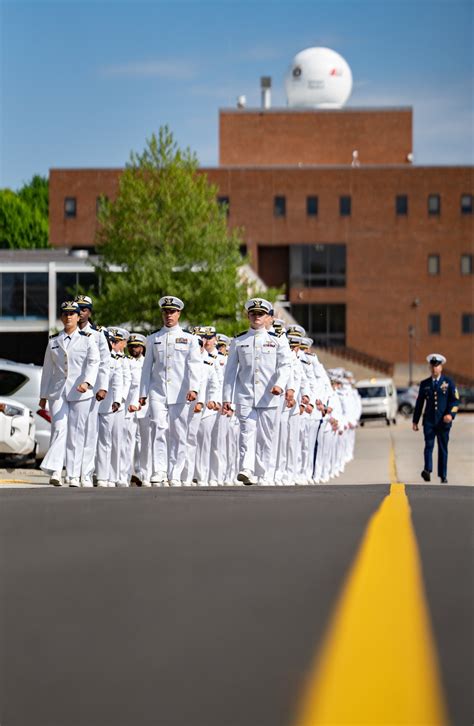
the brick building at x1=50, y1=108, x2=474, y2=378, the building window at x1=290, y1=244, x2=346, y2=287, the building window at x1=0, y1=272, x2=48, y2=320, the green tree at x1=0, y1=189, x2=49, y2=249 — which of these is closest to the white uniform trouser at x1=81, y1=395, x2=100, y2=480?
the building window at x1=0, y1=272, x2=48, y2=320

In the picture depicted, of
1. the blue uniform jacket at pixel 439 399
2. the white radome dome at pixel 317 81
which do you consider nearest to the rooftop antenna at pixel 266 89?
the white radome dome at pixel 317 81

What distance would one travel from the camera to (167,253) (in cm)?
5266

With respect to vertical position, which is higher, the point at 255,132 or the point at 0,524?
the point at 255,132

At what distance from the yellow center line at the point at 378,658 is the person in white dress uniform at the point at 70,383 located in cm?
939

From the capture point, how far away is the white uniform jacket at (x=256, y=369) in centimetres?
1689

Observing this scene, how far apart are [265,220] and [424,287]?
36.1ft

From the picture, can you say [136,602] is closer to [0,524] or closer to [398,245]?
[0,524]

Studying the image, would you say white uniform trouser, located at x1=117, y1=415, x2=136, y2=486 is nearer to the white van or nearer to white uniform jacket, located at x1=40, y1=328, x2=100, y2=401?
white uniform jacket, located at x1=40, y1=328, x2=100, y2=401

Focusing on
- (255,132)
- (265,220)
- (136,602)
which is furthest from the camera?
(255,132)

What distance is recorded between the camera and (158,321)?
53.8m

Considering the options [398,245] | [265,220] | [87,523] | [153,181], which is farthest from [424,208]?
[87,523]

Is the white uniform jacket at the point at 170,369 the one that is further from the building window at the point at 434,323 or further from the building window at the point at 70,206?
the building window at the point at 434,323

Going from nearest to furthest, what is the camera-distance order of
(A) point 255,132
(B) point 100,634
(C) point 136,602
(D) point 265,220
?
(B) point 100,634
(C) point 136,602
(D) point 265,220
(A) point 255,132

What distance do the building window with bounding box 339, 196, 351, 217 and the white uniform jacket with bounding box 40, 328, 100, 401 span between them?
82580 millimetres
